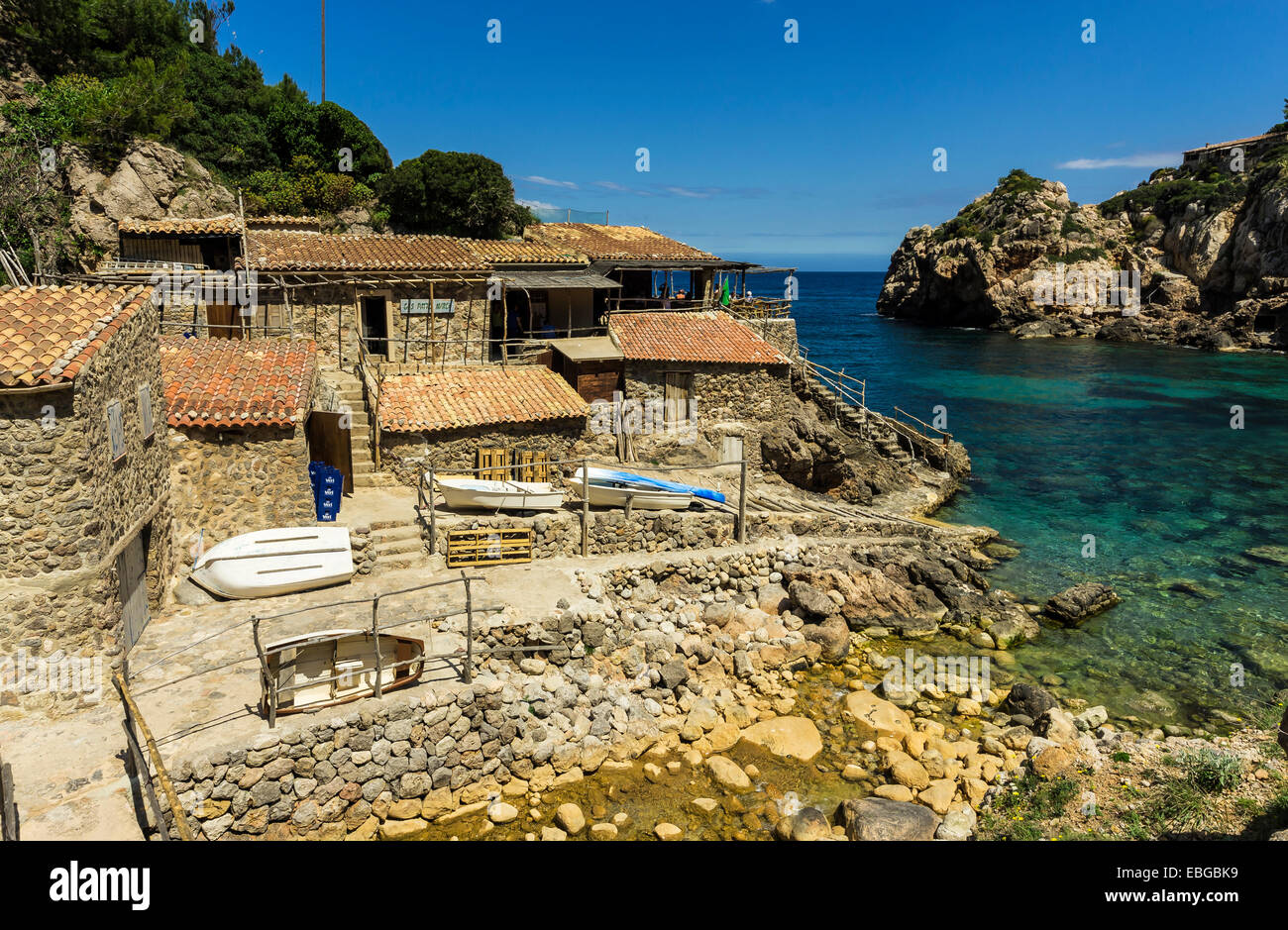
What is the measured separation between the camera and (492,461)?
23.3m

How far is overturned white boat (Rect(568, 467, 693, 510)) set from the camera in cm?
2092

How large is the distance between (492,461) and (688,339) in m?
12.4

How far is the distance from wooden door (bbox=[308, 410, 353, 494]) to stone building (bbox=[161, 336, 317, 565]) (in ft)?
6.00

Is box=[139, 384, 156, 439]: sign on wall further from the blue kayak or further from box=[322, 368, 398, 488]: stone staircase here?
the blue kayak

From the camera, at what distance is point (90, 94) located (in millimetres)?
32500

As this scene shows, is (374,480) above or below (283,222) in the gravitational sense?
below

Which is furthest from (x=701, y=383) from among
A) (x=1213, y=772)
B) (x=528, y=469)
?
(x=1213, y=772)

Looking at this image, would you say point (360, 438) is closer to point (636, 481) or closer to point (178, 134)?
point (636, 481)

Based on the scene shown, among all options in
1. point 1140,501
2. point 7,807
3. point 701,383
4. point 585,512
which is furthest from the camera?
point 1140,501

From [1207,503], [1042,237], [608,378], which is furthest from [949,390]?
[1042,237]

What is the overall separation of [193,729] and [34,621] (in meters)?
2.99

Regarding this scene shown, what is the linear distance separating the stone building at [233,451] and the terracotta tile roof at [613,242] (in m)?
20.0

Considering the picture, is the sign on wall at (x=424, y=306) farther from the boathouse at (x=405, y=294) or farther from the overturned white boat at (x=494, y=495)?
the overturned white boat at (x=494, y=495)

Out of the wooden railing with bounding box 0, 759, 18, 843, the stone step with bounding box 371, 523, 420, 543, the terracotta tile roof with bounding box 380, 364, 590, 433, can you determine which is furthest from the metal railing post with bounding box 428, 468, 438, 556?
the wooden railing with bounding box 0, 759, 18, 843
